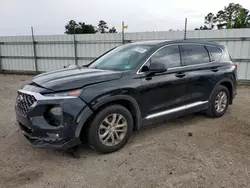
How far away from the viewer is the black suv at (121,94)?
266 cm

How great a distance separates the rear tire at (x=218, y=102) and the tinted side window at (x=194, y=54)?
751 mm

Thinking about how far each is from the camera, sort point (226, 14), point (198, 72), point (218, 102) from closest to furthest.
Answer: point (198, 72), point (218, 102), point (226, 14)

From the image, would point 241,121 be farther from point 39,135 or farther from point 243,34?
point 243,34

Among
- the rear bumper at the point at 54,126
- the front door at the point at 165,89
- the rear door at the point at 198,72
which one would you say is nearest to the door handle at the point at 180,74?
the front door at the point at 165,89

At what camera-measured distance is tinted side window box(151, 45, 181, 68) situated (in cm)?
346

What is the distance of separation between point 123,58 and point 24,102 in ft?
5.82

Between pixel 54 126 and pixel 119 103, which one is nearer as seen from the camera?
pixel 54 126

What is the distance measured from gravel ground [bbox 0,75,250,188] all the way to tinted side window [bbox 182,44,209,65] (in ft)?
4.32

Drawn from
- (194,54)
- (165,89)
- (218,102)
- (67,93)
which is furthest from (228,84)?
(67,93)

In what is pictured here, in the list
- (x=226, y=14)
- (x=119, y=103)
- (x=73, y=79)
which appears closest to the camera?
(x=73, y=79)

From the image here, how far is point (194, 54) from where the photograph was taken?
404 centimetres

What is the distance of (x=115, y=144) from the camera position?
123 inches

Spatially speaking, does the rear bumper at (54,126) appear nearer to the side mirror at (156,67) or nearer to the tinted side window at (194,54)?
the side mirror at (156,67)

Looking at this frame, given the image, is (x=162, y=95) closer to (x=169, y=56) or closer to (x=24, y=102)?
(x=169, y=56)
